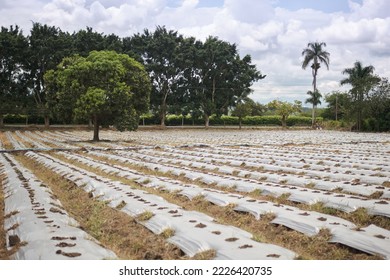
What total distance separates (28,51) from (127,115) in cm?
1064

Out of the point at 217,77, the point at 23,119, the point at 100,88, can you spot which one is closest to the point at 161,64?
the point at 217,77

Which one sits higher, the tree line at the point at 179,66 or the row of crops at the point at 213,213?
the tree line at the point at 179,66

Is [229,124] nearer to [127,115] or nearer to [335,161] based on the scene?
[127,115]

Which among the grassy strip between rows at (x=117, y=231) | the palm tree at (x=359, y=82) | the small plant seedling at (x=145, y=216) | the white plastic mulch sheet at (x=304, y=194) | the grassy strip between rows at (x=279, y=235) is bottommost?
the grassy strip between rows at (x=117, y=231)

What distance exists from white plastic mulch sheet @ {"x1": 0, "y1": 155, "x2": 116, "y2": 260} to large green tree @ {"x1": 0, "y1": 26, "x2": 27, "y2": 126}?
15.2 m

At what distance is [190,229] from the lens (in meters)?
3.94

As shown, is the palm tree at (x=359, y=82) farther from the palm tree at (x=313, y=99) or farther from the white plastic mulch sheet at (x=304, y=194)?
the white plastic mulch sheet at (x=304, y=194)

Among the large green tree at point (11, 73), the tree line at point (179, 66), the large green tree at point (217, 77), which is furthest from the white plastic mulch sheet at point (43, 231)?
the large green tree at point (217, 77)

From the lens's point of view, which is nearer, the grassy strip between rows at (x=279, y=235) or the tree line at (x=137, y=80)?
the grassy strip between rows at (x=279, y=235)

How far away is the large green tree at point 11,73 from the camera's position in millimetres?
20016

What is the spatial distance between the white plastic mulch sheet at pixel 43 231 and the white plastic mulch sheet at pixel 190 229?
0.75m

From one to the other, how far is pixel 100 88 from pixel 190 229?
1463 cm

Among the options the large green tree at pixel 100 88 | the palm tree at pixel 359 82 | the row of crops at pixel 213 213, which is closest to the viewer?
the row of crops at pixel 213 213
